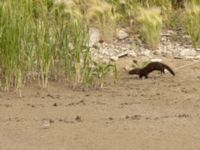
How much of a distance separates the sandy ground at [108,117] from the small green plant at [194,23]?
1649 mm

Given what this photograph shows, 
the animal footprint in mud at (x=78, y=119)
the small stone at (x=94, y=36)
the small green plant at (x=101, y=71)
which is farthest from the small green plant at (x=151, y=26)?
the animal footprint in mud at (x=78, y=119)

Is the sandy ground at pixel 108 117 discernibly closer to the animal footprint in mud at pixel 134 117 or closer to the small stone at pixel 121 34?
the animal footprint in mud at pixel 134 117

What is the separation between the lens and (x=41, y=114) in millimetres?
5539

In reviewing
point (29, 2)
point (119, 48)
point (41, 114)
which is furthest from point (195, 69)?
point (41, 114)

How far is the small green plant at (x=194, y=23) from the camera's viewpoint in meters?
8.54

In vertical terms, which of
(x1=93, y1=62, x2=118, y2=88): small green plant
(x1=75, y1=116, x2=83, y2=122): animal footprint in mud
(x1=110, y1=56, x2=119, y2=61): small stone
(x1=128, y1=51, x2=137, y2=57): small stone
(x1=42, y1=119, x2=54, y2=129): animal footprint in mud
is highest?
(x1=128, y1=51, x2=137, y2=57): small stone

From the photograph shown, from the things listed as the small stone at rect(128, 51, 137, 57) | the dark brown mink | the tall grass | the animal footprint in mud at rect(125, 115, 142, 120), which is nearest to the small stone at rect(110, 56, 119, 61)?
the small stone at rect(128, 51, 137, 57)

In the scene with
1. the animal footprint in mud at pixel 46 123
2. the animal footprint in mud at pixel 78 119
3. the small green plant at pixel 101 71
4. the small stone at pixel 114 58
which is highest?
the small stone at pixel 114 58

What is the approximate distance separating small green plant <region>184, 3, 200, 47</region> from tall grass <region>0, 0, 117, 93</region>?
2.05 m

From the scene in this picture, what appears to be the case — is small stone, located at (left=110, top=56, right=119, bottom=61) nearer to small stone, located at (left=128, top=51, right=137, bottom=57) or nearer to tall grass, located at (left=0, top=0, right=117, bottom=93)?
small stone, located at (left=128, top=51, right=137, bottom=57)

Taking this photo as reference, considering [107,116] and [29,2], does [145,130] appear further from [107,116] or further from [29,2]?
[29,2]

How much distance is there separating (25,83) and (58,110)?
1.02m

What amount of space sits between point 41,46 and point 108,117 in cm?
128

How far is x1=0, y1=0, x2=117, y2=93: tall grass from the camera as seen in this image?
246 inches
